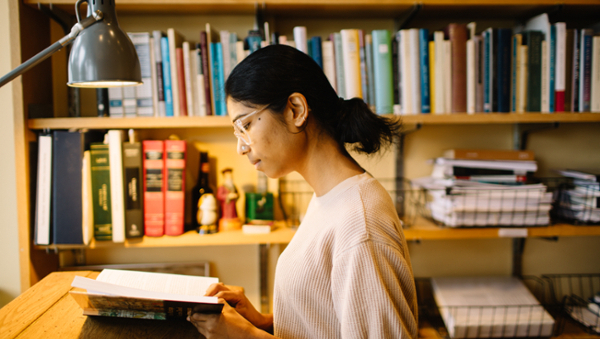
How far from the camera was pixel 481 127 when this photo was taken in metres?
1.56

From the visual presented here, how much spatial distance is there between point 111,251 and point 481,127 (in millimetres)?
1702

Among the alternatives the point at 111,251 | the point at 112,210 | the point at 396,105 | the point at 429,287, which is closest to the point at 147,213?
the point at 112,210

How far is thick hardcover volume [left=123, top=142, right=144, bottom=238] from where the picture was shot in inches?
49.4

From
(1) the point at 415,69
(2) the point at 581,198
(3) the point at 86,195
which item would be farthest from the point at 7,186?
(2) the point at 581,198

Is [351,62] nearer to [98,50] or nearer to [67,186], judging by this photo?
[98,50]

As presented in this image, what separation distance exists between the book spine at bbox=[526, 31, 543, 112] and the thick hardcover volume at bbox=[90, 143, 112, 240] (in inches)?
60.0

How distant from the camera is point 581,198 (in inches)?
53.7

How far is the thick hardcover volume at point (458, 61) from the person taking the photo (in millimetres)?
1265

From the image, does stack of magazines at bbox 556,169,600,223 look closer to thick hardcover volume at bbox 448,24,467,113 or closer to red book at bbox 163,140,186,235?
thick hardcover volume at bbox 448,24,467,113

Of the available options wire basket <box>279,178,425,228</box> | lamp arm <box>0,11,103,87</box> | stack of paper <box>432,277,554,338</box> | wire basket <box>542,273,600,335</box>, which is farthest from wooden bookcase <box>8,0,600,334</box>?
lamp arm <box>0,11,103,87</box>

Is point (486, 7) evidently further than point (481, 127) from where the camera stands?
No

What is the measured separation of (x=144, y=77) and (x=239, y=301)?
2.79 ft

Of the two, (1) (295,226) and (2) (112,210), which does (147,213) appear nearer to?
(2) (112,210)

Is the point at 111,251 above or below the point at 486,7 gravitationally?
below
